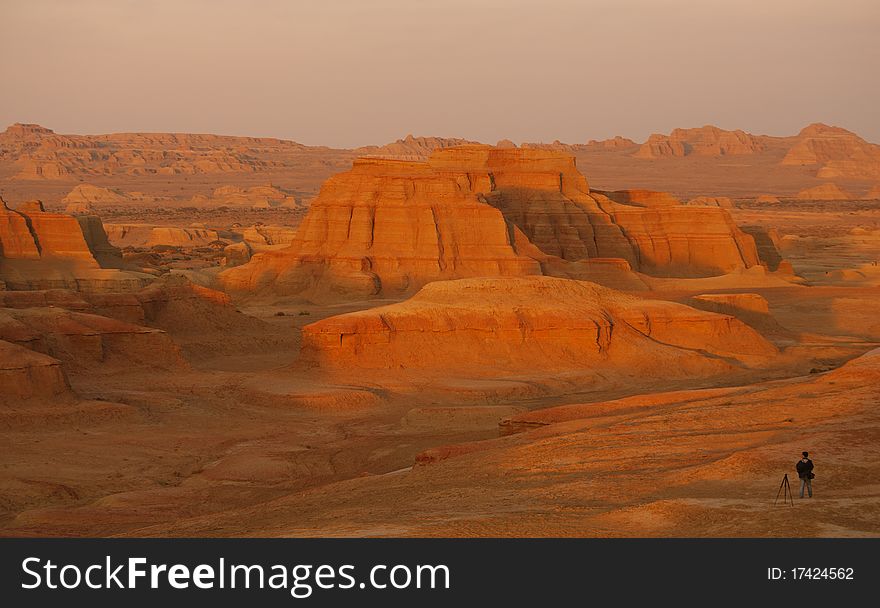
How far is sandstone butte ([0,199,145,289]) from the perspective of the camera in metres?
49.2

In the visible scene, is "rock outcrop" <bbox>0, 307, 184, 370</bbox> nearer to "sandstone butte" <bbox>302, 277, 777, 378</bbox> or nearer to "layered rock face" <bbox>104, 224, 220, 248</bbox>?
"sandstone butte" <bbox>302, 277, 777, 378</bbox>

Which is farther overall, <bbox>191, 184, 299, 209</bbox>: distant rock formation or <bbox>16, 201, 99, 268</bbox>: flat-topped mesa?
<bbox>191, 184, 299, 209</bbox>: distant rock formation

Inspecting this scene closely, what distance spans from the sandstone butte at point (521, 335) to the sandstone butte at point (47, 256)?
16032 mm

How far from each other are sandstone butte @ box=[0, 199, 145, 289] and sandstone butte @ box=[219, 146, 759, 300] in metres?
10.4

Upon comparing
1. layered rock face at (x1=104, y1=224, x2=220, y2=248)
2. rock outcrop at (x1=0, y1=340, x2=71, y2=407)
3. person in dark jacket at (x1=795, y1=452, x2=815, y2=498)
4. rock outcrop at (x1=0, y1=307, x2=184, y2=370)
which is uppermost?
layered rock face at (x1=104, y1=224, x2=220, y2=248)

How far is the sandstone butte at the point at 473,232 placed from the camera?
196 ft

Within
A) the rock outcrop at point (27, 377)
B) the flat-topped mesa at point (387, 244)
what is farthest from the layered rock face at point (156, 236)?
the rock outcrop at point (27, 377)

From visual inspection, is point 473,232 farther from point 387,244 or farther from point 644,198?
point 644,198

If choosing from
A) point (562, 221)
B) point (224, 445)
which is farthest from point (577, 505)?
point (562, 221)

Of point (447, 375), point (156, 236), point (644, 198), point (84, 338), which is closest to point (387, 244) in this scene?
point (644, 198)

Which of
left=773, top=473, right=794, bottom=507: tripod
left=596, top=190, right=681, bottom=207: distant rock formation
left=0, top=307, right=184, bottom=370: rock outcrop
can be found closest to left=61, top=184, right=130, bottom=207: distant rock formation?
left=596, top=190, right=681, bottom=207: distant rock formation

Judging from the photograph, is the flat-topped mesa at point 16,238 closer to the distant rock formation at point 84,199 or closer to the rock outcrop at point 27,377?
the rock outcrop at point 27,377

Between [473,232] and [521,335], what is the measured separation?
22.6 m

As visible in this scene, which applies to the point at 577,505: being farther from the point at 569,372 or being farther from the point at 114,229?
the point at 114,229
